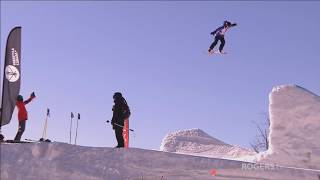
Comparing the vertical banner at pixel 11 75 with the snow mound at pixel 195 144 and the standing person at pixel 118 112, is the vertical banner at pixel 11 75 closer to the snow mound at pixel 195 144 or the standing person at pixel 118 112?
the standing person at pixel 118 112

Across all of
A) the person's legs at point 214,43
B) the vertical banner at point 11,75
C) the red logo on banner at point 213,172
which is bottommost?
the red logo on banner at point 213,172

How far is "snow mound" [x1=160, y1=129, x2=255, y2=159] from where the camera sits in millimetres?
23369

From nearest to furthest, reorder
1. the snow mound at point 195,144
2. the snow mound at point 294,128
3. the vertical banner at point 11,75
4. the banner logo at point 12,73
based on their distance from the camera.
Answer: the vertical banner at point 11,75, the banner logo at point 12,73, the snow mound at point 294,128, the snow mound at point 195,144

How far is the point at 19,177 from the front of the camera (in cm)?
1144

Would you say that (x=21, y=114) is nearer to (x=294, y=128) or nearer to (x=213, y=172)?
(x=213, y=172)

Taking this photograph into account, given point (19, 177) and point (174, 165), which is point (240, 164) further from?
point (19, 177)

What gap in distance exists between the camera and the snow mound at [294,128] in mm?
14219

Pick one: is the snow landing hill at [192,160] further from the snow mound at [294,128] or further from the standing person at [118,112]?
the standing person at [118,112]

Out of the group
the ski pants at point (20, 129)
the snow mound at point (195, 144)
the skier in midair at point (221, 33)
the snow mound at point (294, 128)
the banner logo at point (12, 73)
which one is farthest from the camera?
the snow mound at point (195, 144)

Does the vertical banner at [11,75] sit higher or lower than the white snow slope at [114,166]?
higher

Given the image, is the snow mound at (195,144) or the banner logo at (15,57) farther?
the snow mound at (195,144)

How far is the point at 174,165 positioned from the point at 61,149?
8.48 feet

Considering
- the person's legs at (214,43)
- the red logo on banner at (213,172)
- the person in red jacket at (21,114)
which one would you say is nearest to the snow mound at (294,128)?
the red logo on banner at (213,172)

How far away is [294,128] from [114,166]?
5.28 meters
